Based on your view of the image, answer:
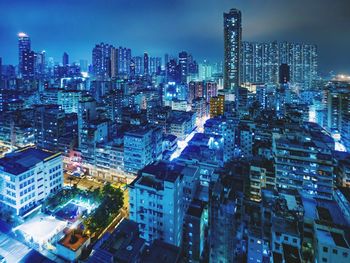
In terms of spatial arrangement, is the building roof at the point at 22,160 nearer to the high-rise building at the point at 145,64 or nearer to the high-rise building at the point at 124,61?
the high-rise building at the point at 124,61

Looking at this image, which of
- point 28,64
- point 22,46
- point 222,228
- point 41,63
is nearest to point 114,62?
point 28,64

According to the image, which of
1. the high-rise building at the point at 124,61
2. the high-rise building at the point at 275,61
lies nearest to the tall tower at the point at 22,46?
the high-rise building at the point at 124,61

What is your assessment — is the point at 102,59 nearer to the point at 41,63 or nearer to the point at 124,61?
the point at 124,61

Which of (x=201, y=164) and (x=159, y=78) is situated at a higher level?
(x=159, y=78)

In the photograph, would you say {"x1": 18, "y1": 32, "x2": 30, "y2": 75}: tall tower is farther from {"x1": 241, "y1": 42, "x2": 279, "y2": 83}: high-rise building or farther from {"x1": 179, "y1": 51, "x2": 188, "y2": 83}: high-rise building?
{"x1": 241, "y1": 42, "x2": 279, "y2": 83}: high-rise building

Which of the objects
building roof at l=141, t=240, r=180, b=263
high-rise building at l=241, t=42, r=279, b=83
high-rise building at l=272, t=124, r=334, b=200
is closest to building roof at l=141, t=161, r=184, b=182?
building roof at l=141, t=240, r=180, b=263

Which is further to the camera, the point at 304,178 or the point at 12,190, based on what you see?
the point at 304,178

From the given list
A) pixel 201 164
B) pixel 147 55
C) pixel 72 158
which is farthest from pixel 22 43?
pixel 201 164

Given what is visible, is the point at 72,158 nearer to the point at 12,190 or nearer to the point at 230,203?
the point at 12,190
